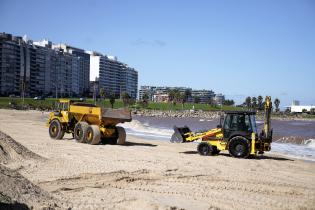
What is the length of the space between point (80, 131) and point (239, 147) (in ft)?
25.0

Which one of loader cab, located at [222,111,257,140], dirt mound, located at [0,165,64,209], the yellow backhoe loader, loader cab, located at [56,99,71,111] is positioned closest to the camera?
dirt mound, located at [0,165,64,209]

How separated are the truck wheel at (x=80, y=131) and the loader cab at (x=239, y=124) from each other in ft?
21.8

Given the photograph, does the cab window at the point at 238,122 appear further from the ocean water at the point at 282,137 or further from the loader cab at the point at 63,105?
the loader cab at the point at 63,105

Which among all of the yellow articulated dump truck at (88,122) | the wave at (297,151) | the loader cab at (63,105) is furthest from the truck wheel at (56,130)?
the wave at (297,151)

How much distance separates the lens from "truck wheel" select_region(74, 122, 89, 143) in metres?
19.8

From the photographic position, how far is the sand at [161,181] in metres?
8.88

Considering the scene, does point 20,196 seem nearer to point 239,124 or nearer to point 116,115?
point 239,124

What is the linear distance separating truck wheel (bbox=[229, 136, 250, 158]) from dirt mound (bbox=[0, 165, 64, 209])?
417 inches

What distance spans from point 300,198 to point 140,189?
12.7ft

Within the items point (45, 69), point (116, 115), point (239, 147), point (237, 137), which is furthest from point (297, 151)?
point (45, 69)

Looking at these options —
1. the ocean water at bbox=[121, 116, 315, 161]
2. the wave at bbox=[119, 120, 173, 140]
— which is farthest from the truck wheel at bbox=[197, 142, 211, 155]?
the wave at bbox=[119, 120, 173, 140]

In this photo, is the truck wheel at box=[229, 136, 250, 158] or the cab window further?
the cab window

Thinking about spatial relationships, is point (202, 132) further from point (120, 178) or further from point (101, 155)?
point (120, 178)

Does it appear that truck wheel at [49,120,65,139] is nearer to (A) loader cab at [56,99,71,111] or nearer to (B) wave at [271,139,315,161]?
(A) loader cab at [56,99,71,111]
